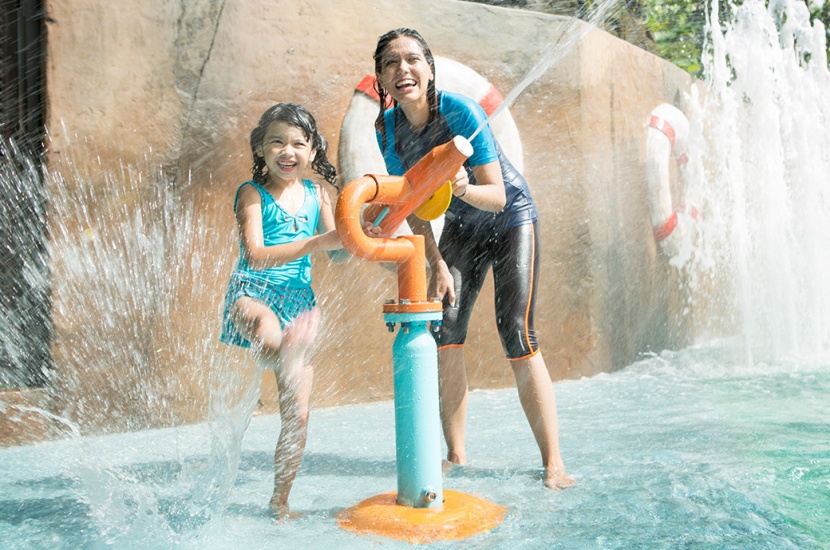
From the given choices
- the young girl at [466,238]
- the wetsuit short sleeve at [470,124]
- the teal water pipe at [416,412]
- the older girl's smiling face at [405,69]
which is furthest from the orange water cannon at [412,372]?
the older girl's smiling face at [405,69]

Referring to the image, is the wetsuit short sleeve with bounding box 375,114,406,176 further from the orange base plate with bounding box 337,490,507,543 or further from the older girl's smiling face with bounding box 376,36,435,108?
the orange base plate with bounding box 337,490,507,543

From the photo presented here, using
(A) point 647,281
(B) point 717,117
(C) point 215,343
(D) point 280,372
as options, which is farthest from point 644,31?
(D) point 280,372

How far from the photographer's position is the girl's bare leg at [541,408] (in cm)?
249

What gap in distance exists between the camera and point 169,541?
1.88 meters

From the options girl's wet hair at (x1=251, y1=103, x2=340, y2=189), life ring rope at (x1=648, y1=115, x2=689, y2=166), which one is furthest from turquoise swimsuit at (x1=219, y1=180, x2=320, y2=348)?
life ring rope at (x1=648, y1=115, x2=689, y2=166)

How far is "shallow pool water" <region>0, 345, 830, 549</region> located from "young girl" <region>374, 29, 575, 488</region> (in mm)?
209

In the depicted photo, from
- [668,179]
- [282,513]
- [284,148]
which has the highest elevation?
[668,179]

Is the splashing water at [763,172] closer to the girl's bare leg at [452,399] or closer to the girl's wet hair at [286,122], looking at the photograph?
the girl's bare leg at [452,399]

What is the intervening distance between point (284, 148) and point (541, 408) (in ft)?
3.66

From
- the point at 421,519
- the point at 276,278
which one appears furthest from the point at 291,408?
the point at 421,519

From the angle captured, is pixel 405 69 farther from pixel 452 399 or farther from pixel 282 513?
pixel 282 513

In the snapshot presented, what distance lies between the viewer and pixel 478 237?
2.71 meters

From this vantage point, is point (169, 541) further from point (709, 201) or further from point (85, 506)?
point (709, 201)

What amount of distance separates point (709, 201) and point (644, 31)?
1838 millimetres
